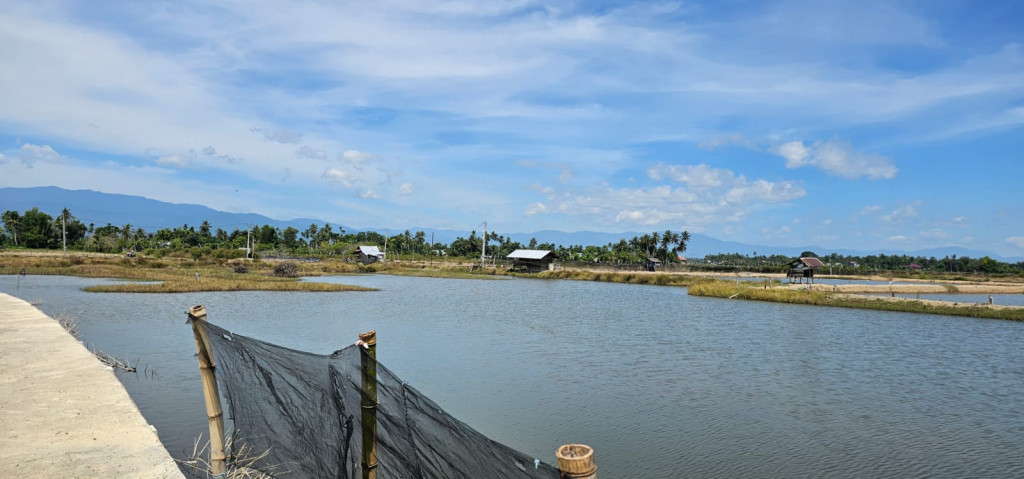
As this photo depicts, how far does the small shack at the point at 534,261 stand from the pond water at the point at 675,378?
1768 inches

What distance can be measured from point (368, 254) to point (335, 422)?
85.7 meters

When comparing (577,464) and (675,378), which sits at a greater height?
(577,464)

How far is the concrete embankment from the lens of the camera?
218 inches

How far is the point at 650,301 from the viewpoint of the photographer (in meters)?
38.0

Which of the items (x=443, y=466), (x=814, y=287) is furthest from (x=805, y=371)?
(x=814, y=287)

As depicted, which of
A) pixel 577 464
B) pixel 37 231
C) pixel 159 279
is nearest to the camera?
pixel 577 464

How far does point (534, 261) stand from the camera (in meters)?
74.9

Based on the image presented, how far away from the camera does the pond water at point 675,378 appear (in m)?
9.55

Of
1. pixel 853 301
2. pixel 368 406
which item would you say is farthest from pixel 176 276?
pixel 853 301

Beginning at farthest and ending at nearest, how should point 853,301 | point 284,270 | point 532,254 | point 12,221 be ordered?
point 12,221, point 532,254, point 284,270, point 853,301

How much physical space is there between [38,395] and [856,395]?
608 inches

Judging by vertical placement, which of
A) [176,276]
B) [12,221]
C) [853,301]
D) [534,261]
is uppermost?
[12,221]

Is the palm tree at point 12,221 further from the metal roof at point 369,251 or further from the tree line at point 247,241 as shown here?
the metal roof at point 369,251

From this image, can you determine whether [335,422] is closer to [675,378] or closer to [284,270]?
[675,378]
